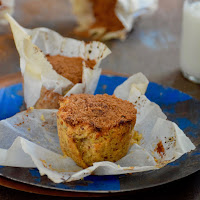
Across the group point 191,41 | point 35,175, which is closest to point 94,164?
point 35,175

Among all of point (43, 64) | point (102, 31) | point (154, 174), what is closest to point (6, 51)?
point (102, 31)

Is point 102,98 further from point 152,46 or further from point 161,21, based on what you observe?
point 161,21

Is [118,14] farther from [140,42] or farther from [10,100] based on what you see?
[10,100]

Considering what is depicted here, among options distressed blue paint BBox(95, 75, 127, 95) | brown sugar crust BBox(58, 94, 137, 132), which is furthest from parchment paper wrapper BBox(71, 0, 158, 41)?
brown sugar crust BBox(58, 94, 137, 132)

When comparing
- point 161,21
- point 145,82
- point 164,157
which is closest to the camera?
point 164,157

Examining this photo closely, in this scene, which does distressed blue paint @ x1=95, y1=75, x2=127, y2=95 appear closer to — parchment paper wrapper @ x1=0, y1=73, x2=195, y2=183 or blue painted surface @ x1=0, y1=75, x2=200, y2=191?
blue painted surface @ x1=0, y1=75, x2=200, y2=191

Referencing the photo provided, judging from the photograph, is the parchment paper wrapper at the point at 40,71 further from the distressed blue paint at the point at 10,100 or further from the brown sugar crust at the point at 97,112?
the brown sugar crust at the point at 97,112
